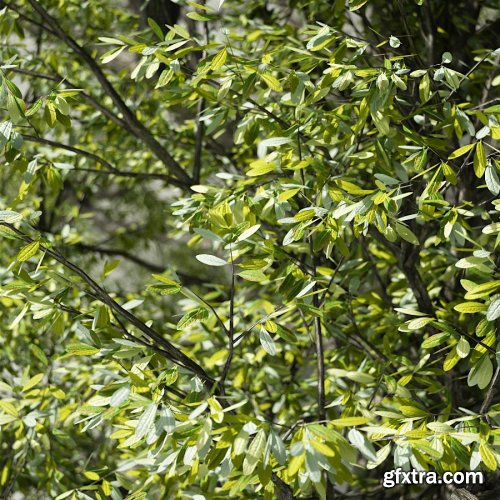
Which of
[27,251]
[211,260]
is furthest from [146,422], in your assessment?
[27,251]

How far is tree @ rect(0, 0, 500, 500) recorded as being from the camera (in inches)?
67.2

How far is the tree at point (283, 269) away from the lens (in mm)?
1708

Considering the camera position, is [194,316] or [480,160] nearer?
[194,316]

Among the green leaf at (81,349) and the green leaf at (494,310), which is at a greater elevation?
the green leaf at (494,310)

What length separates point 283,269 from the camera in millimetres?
2033

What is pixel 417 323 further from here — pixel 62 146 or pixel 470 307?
pixel 62 146

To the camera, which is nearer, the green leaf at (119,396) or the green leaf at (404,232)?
the green leaf at (119,396)

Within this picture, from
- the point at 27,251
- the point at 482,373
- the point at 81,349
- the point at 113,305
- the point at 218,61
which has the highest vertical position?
the point at 218,61

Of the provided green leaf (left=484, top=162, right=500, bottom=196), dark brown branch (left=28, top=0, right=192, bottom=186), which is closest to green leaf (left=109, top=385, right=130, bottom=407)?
green leaf (left=484, top=162, right=500, bottom=196)

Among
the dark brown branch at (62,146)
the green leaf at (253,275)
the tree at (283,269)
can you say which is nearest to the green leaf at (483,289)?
the tree at (283,269)

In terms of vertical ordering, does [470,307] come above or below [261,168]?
below

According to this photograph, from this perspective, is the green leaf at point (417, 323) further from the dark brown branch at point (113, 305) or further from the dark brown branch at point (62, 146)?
the dark brown branch at point (62, 146)

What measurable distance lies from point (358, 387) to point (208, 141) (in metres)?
1.29

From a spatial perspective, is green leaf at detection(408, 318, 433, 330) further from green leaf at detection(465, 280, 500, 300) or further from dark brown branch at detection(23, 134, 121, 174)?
dark brown branch at detection(23, 134, 121, 174)
